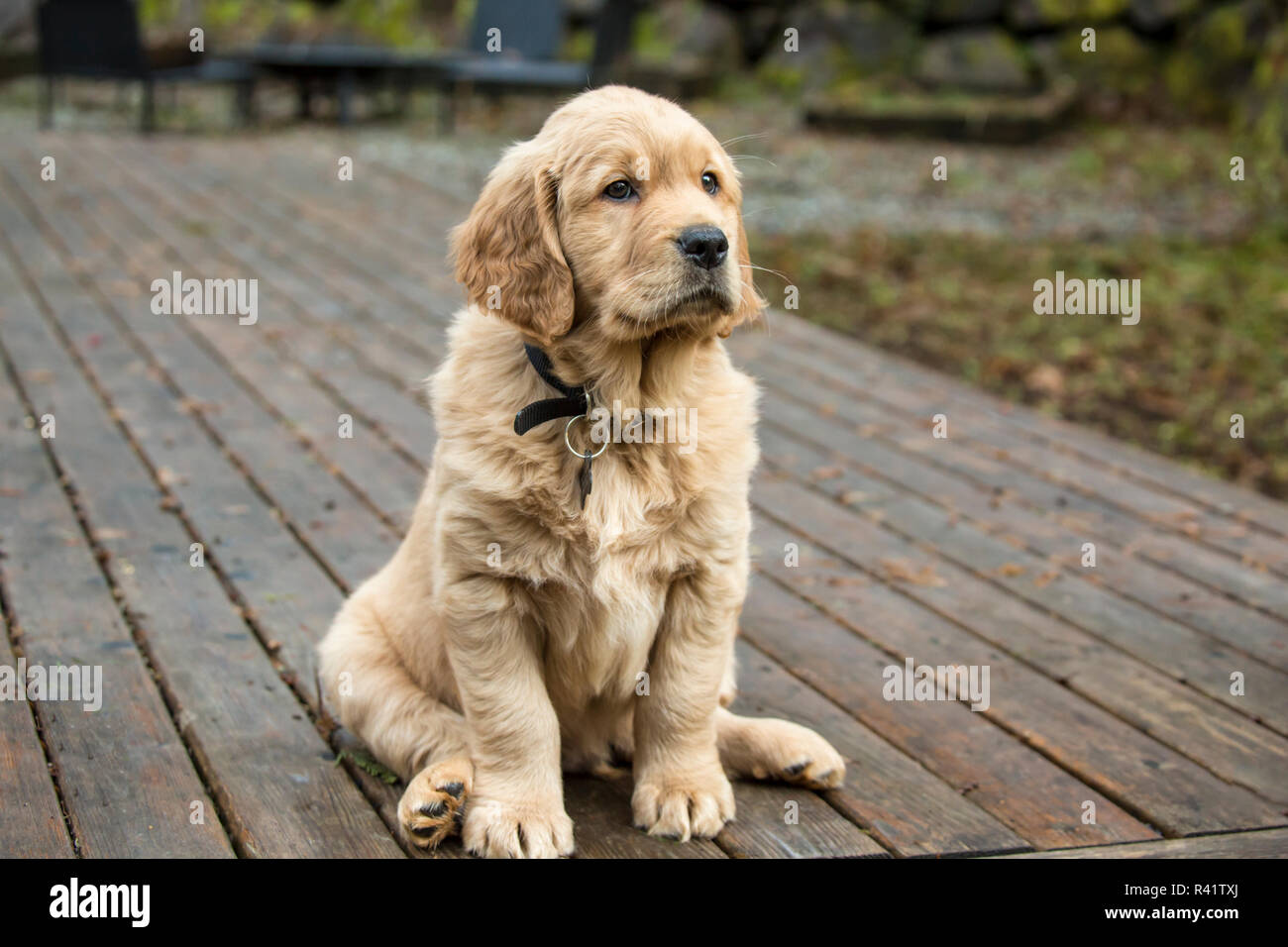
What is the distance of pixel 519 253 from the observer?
9.48ft

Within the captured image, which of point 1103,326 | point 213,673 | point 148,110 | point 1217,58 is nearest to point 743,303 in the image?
point 213,673

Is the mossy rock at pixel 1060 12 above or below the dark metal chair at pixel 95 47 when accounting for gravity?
above

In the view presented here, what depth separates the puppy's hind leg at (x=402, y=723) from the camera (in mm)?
2844

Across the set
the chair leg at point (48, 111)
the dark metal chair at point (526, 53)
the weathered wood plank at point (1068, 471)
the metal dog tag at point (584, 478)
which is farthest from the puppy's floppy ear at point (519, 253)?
the chair leg at point (48, 111)

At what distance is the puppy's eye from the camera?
2861mm

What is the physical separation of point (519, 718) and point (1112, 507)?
10.2ft

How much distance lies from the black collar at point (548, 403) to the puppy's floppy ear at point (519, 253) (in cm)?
7

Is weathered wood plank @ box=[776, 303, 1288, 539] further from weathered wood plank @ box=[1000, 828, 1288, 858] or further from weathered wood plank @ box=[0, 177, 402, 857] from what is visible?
weathered wood plank @ box=[0, 177, 402, 857]

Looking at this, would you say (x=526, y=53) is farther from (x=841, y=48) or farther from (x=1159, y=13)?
(x=1159, y=13)

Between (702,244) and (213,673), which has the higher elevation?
(702,244)

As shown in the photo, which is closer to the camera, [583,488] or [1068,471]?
[583,488]

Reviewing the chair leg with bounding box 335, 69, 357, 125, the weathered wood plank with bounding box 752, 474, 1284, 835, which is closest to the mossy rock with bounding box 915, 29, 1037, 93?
the chair leg with bounding box 335, 69, 357, 125

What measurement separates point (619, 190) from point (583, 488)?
2.05ft

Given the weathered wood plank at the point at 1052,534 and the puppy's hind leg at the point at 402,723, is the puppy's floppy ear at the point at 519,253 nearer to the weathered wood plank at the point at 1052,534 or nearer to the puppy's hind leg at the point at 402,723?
the puppy's hind leg at the point at 402,723
